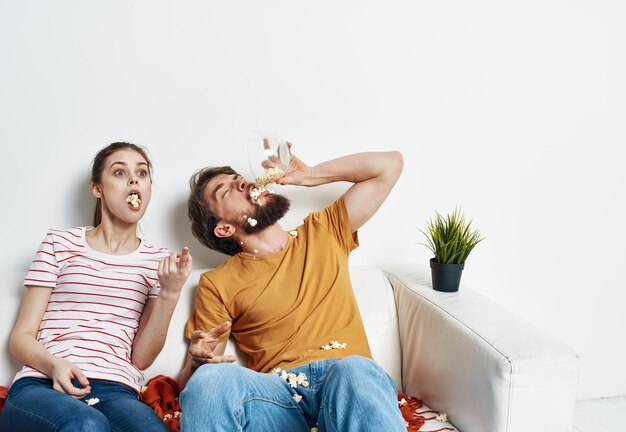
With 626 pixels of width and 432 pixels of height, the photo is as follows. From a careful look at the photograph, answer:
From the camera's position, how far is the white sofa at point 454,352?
66.7 inches

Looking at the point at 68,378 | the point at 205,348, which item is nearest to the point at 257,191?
the point at 205,348

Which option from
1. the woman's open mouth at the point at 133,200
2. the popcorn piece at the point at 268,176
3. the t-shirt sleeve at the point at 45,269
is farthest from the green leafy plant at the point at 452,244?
the t-shirt sleeve at the point at 45,269

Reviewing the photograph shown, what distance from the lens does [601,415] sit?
107 inches

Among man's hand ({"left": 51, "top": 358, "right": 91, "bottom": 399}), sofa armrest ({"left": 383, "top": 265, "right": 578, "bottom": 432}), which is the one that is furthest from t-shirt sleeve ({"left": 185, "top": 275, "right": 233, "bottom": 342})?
sofa armrest ({"left": 383, "top": 265, "right": 578, "bottom": 432})

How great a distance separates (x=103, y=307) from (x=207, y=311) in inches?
12.4

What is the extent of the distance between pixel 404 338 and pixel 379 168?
0.59m

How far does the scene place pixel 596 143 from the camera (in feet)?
9.01

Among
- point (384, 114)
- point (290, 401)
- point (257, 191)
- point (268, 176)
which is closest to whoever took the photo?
point (290, 401)

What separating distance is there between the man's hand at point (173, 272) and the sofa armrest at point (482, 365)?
79 cm

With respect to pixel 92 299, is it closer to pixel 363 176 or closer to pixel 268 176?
pixel 268 176

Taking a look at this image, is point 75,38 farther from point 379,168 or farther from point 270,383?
point 270,383

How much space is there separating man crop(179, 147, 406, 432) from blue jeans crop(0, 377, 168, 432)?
20cm

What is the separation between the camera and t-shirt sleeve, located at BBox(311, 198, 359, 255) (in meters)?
2.17

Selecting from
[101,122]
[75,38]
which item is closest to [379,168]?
[101,122]
